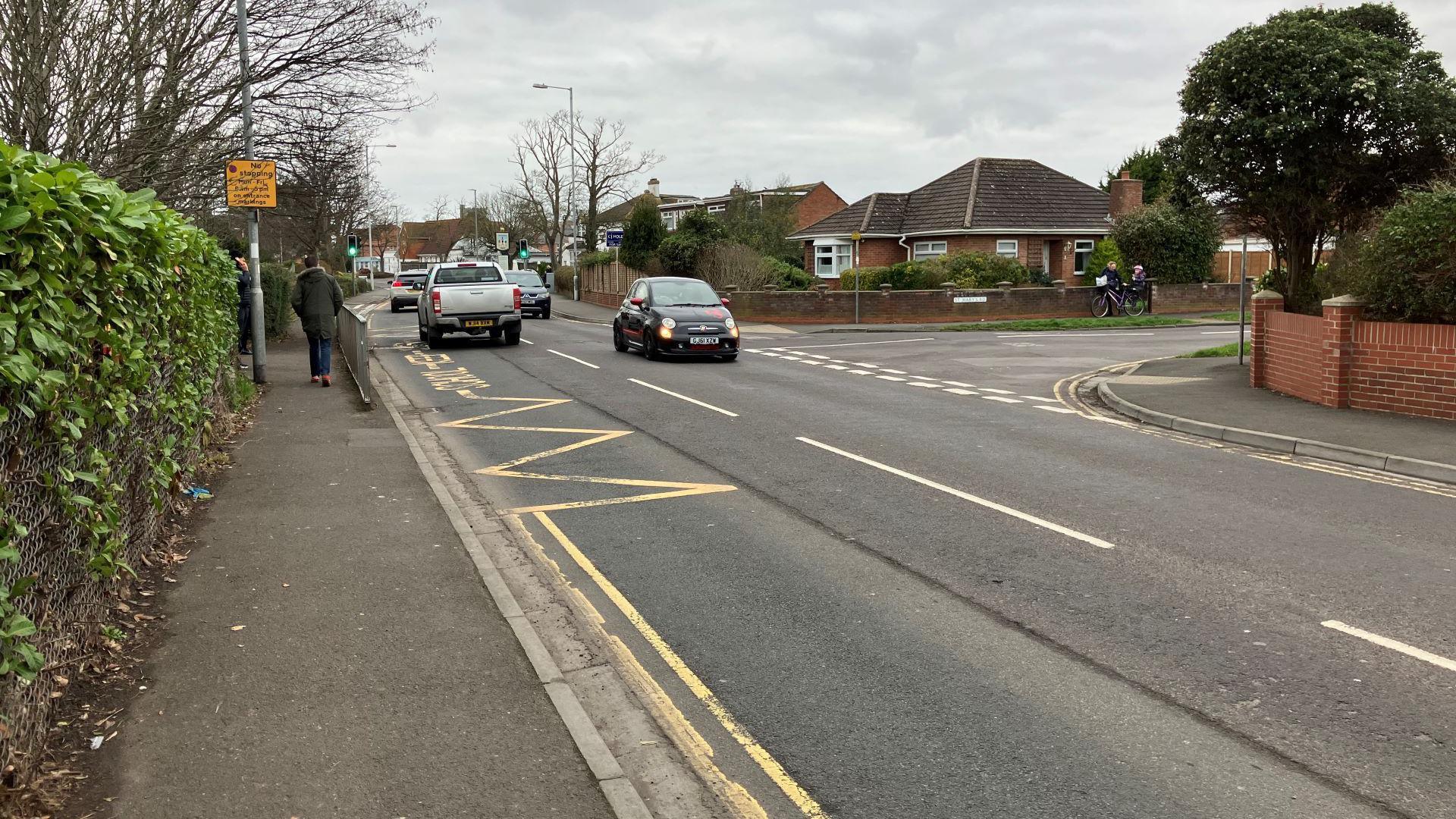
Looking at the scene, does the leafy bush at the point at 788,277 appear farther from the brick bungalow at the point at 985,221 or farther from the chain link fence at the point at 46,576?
the chain link fence at the point at 46,576

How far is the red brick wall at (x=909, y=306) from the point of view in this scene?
3597 cm

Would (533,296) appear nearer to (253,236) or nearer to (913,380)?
(253,236)

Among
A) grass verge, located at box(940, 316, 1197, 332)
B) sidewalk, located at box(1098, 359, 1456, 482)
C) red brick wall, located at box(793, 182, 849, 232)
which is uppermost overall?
red brick wall, located at box(793, 182, 849, 232)

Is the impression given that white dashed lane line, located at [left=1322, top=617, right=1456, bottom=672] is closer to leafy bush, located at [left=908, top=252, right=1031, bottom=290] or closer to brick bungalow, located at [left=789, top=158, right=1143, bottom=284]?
leafy bush, located at [left=908, top=252, right=1031, bottom=290]

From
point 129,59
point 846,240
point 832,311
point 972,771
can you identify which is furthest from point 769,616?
Answer: point 846,240

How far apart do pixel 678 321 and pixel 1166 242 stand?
2450cm

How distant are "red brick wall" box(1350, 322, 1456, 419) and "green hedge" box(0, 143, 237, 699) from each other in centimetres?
1245

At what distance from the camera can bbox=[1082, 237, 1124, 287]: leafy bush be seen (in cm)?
4006

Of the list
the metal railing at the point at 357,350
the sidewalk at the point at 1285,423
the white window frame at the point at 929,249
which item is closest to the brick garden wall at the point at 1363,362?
the sidewalk at the point at 1285,423

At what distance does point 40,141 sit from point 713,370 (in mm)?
10974

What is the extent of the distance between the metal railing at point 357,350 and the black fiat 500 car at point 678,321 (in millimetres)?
5391

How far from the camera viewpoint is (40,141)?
37.3ft

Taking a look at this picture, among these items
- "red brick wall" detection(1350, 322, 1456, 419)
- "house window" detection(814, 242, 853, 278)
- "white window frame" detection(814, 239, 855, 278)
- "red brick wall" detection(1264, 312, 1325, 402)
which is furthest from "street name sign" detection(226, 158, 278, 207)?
"house window" detection(814, 242, 853, 278)

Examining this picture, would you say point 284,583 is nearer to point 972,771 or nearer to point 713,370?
point 972,771
